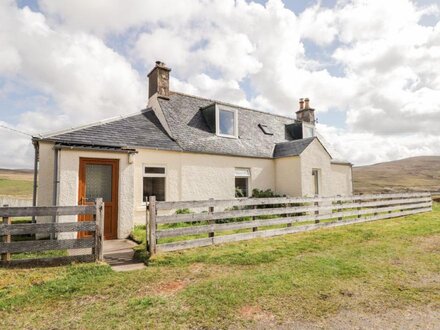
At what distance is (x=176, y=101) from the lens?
15625 mm

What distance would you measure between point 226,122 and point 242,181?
3.60 m

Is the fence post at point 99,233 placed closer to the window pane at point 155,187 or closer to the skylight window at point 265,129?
the window pane at point 155,187

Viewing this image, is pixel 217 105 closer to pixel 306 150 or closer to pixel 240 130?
pixel 240 130

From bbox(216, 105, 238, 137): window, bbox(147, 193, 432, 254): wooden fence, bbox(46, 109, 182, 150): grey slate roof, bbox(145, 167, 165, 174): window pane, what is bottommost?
bbox(147, 193, 432, 254): wooden fence

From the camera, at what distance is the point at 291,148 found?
16609mm

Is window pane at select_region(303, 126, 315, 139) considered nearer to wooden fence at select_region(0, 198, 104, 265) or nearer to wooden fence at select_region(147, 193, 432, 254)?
wooden fence at select_region(147, 193, 432, 254)

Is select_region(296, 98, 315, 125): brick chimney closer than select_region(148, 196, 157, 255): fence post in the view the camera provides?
No

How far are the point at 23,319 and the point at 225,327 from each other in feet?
9.52

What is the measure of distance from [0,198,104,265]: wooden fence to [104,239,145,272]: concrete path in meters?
0.51

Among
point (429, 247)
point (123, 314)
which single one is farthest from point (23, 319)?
point (429, 247)

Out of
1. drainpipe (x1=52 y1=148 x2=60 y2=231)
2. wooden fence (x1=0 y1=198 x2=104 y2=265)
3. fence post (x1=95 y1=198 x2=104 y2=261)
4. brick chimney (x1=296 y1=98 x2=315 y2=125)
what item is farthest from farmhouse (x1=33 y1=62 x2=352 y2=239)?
fence post (x1=95 y1=198 x2=104 y2=261)

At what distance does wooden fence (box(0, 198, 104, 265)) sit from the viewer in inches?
236

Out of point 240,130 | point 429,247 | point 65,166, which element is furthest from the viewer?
point 240,130

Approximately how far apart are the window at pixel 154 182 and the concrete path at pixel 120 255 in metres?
3.05
